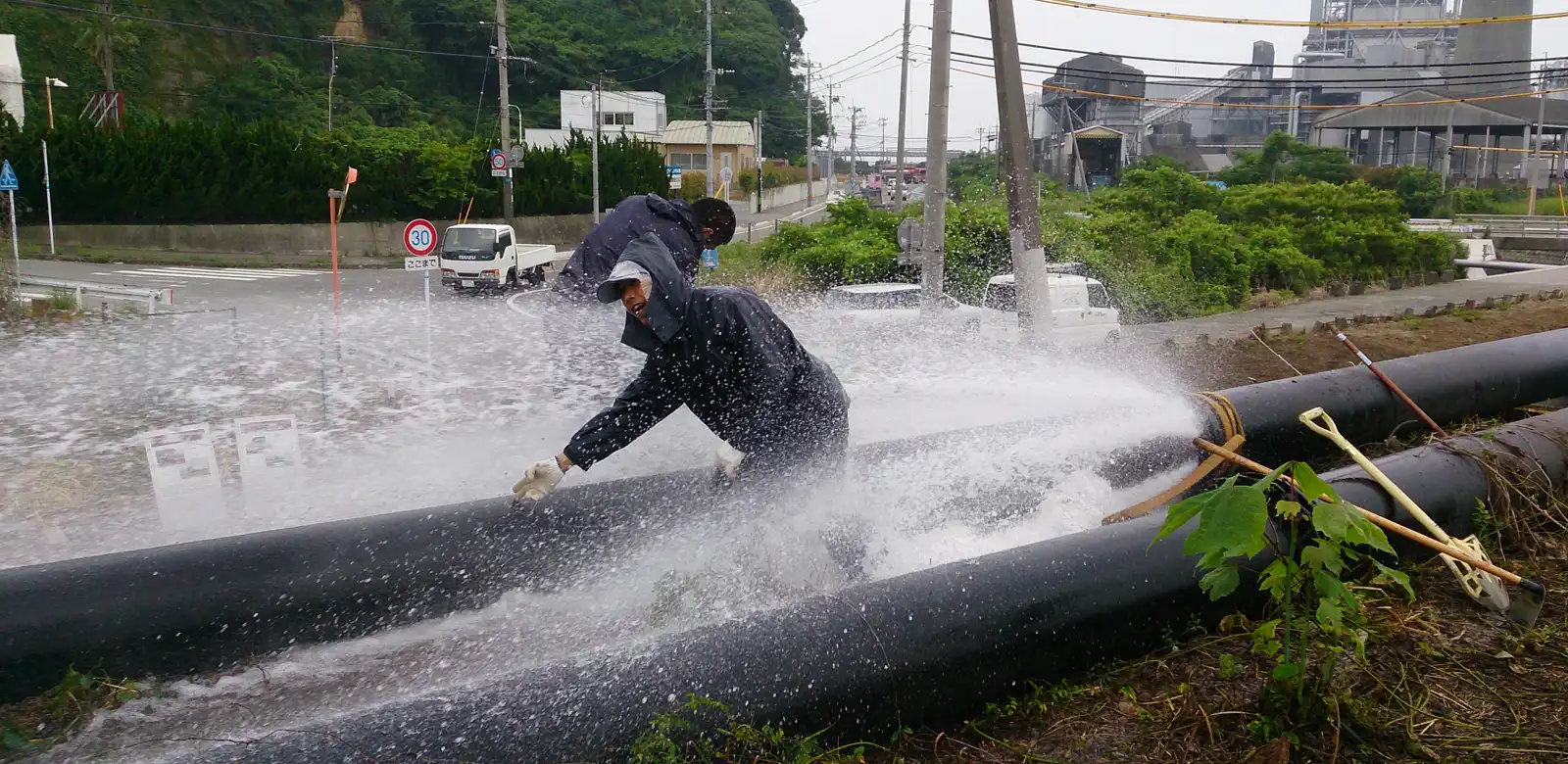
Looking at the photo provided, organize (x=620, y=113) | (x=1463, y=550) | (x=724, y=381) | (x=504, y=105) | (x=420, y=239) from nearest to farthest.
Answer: (x=1463, y=550) → (x=724, y=381) → (x=420, y=239) → (x=504, y=105) → (x=620, y=113)

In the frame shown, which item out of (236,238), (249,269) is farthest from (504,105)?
(249,269)

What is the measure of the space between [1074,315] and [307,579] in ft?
41.7

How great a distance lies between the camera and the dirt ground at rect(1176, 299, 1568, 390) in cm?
1198

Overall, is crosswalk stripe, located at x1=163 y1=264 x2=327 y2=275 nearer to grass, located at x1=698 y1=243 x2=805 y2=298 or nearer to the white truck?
the white truck

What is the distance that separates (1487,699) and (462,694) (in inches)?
119

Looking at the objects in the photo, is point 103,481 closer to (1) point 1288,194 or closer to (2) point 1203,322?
(2) point 1203,322

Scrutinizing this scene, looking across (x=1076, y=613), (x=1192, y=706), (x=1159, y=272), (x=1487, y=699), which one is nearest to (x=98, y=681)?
(x=1076, y=613)

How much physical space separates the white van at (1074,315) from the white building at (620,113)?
57.9 meters

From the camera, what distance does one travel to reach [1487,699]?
3.61 metres

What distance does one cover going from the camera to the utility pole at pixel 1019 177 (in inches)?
529

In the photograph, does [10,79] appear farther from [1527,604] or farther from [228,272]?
[1527,604]

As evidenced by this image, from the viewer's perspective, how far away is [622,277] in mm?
4168

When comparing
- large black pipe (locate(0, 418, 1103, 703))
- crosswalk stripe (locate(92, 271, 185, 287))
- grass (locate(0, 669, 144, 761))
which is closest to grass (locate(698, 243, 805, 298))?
crosswalk stripe (locate(92, 271, 185, 287))

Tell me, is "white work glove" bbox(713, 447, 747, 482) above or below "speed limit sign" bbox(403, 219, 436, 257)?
below
